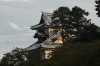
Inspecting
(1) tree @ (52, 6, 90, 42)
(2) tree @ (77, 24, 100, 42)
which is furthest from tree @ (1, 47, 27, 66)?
(2) tree @ (77, 24, 100, 42)

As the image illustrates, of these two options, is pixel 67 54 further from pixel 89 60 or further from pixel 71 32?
pixel 71 32

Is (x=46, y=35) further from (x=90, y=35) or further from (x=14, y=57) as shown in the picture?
(x=90, y=35)

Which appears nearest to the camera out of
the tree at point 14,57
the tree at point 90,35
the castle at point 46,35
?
the tree at point 90,35

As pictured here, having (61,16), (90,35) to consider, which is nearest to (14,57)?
(61,16)

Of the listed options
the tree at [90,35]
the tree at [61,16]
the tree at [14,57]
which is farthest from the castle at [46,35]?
the tree at [90,35]

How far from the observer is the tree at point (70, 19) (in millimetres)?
30469

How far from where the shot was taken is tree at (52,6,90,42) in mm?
Result: 30469

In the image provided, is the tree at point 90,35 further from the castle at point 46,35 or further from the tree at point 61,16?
the castle at point 46,35

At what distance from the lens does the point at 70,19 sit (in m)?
30.6

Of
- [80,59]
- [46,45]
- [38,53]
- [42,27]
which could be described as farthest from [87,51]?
[42,27]

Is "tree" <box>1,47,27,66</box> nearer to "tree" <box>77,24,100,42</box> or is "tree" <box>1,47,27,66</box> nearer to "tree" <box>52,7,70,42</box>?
"tree" <box>52,7,70,42</box>

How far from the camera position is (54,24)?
104 ft

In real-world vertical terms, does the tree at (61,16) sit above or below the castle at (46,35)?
above

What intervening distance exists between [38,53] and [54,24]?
4227 millimetres
